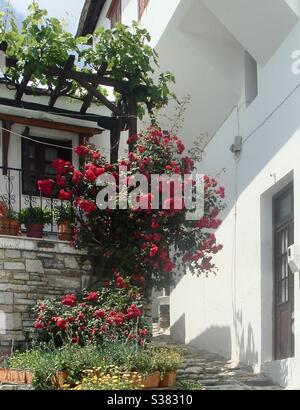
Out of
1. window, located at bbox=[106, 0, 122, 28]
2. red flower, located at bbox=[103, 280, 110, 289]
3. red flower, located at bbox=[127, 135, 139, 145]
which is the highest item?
window, located at bbox=[106, 0, 122, 28]

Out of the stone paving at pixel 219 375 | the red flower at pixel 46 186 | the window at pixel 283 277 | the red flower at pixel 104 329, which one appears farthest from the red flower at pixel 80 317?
the window at pixel 283 277

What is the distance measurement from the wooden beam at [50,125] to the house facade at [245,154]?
5.53 feet

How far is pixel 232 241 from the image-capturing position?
12.8 meters

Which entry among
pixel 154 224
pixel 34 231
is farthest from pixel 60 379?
pixel 34 231

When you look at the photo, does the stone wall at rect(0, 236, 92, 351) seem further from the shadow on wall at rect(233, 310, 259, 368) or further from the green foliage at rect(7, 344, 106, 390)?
the shadow on wall at rect(233, 310, 259, 368)

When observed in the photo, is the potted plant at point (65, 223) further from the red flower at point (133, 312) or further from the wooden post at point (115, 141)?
the red flower at point (133, 312)

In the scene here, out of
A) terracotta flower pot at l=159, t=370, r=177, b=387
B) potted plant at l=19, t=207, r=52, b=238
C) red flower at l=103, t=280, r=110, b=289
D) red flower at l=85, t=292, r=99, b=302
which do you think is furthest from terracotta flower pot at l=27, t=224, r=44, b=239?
terracotta flower pot at l=159, t=370, r=177, b=387

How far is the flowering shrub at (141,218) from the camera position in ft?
36.7

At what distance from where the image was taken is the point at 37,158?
1452cm

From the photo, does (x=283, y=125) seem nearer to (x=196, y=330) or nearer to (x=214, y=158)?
(x=214, y=158)

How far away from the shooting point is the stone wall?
1101 cm

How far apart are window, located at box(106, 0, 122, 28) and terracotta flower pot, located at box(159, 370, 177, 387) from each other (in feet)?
30.9

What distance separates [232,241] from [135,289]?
2388 millimetres

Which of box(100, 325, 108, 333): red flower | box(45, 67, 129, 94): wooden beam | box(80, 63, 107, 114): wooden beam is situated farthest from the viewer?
box(80, 63, 107, 114): wooden beam
